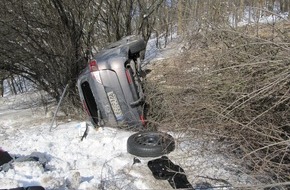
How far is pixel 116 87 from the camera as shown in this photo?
5.73m

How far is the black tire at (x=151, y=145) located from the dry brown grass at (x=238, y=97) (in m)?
0.19

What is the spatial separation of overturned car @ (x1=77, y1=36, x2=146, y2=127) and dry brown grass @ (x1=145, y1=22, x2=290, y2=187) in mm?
278

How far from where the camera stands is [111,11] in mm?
8781

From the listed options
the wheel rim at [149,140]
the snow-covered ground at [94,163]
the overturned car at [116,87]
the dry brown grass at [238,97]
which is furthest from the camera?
the overturned car at [116,87]

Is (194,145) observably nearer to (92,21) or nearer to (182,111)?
(182,111)

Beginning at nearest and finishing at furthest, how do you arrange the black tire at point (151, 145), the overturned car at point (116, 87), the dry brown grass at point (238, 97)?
the dry brown grass at point (238, 97) < the black tire at point (151, 145) < the overturned car at point (116, 87)

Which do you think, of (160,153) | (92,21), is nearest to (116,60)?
(160,153)

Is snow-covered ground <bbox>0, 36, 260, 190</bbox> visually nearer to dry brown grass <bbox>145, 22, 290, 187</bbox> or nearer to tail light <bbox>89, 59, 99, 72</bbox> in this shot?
dry brown grass <bbox>145, 22, 290, 187</bbox>

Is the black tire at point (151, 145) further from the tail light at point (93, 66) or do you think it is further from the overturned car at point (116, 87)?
the tail light at point (93, 66)

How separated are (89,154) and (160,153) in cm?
104

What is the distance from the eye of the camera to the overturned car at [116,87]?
225 inches

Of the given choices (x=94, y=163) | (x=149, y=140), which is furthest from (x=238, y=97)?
(x=94, y=163)

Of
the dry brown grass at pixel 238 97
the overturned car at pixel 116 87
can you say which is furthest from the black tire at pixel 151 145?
the overturned car at pixel 116 87

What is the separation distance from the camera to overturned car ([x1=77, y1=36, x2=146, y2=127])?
5.71m
